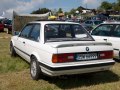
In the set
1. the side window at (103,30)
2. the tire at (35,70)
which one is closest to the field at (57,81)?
the tire at (35,70)

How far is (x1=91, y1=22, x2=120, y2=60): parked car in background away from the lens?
8.86 m

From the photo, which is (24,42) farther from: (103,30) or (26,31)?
(103,30)

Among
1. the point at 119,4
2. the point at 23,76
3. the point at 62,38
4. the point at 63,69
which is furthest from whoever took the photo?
the point at 119,4

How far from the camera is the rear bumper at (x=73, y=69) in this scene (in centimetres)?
569

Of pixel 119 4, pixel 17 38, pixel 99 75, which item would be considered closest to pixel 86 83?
pixel 99 75

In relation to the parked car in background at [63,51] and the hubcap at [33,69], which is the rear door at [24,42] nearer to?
the parked car in background at [63,51]

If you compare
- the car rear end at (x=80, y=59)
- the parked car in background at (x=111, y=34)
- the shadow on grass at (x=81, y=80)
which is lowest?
the shadow on grass at (x=81, y=80)

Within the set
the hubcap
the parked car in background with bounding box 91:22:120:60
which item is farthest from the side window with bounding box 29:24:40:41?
the parked car in background with bounding box 91:22:120:60

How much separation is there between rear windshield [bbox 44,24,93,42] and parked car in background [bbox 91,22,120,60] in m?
2.12

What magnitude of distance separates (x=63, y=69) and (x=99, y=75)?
80.9 inches

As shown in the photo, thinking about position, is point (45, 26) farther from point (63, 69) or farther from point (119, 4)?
point (119, 4)

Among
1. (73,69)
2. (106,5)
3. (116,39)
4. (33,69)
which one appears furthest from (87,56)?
(106,5)

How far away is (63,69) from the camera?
18.7ft

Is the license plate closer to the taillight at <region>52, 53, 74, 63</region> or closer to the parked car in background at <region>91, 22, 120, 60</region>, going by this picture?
the taillight at <region>52, 53, 74, 63</region>
